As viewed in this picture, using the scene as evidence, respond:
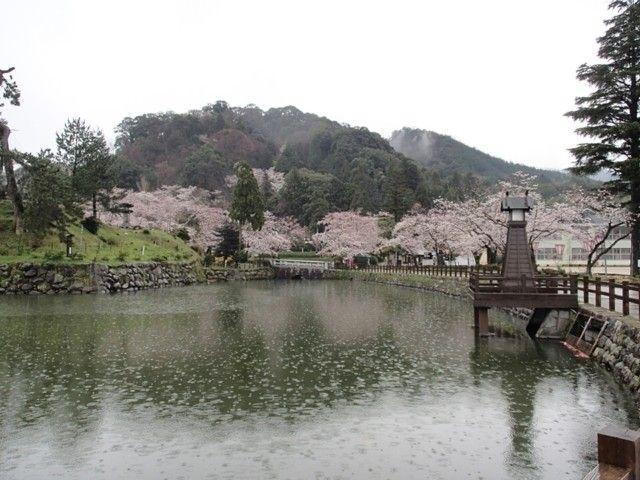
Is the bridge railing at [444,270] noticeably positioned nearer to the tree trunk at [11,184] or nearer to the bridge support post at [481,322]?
the bridge support post at [481,322]

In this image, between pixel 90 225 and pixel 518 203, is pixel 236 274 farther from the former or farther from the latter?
pixel 518 203

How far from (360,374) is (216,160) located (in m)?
79.8

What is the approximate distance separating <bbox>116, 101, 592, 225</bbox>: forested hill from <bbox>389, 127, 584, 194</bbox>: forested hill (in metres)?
0.51

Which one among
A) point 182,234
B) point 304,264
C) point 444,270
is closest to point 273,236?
point 304,264

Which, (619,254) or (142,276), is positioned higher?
(619,254)

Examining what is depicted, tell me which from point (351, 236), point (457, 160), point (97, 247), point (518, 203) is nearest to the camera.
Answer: point (518, 203)

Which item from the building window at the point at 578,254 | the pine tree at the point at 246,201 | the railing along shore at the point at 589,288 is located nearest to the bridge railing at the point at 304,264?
the pine tree at the point at 246,201

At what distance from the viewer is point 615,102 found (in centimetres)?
2448

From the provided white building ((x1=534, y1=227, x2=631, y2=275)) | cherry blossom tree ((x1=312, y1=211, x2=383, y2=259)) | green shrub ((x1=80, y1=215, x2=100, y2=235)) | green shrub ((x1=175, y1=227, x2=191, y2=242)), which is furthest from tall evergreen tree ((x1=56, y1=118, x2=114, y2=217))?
white building ((x1=534, y1=227, x2=631, y2=275))

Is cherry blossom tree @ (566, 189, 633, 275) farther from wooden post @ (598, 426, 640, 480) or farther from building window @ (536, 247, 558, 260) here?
wooden post @ (598, 426, 640, 480)

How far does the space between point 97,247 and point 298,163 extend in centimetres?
6566

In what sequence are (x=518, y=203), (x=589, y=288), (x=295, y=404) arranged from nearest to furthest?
(x=295, y=404) → (x=518, y=203) → (x=589, y=288)

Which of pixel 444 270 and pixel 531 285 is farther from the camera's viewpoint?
pixel 444 270

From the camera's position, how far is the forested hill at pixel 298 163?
250ft
